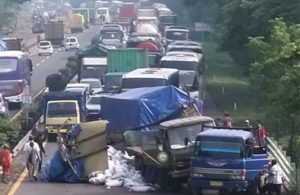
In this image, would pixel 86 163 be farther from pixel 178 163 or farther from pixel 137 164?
pixel 178 163

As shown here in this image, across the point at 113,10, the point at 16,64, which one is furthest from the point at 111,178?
the point at 113,10

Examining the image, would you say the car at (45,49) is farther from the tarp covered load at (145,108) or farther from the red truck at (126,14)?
the tarp covered load at (145,108)

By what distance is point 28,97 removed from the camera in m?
49.0

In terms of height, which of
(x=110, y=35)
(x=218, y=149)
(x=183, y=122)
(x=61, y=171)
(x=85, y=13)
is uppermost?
(x=183, y=122)

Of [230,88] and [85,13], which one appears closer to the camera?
[230,88]

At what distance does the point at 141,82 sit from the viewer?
40.3m

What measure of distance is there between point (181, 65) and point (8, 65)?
29.2 feet

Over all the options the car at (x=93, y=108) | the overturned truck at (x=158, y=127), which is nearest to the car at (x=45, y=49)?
the car at (x=93, y=108)

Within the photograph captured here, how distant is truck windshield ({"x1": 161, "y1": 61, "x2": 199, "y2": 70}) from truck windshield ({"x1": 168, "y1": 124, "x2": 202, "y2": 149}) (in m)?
21.5

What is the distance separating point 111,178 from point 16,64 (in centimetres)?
2156

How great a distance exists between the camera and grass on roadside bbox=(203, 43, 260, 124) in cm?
4849

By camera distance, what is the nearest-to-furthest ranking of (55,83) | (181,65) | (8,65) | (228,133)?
(228,133), (8,65), (181,65), (55,83)

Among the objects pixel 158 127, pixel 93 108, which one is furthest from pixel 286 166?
pixel 93 108

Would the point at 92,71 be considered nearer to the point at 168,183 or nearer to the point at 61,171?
the point at 61,171
